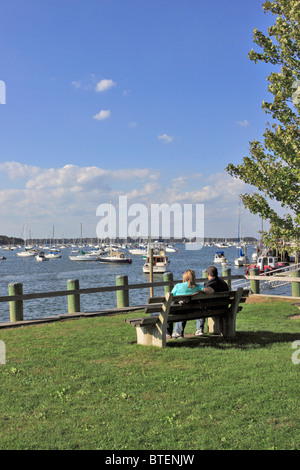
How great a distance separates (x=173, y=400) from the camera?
16.8 feet

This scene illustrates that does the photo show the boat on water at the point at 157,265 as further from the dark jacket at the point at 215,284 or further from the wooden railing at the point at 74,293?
the dark jacket at the point at 215,284

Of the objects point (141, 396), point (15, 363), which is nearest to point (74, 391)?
point (141, 396)

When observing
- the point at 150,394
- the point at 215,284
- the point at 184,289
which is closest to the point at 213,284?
the point at 215,284

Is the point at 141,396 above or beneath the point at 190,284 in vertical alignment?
beneath

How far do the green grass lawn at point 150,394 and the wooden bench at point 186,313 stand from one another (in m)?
0.26

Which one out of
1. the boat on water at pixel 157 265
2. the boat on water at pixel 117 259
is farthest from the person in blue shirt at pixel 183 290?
→ the boat on water at pixel 117 259

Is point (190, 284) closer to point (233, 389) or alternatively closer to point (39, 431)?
point (233, 389)

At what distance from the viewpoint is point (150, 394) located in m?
5.38

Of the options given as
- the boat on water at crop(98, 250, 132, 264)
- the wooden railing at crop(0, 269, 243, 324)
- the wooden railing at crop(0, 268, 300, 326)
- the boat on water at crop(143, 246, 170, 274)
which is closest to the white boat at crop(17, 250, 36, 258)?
the boat on water at crop(98, 250, 132, 264)

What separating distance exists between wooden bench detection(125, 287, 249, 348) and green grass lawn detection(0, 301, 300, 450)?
0.26 meters

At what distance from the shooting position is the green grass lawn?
4160mm

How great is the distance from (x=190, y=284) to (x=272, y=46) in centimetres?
534

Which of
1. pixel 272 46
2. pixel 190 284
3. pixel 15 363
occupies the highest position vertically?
pixel 272 46
